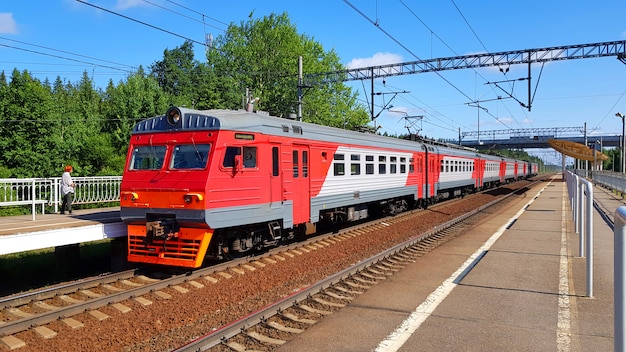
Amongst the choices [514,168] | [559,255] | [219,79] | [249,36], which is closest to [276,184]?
[559,255]

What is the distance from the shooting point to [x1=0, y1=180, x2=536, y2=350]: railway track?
602cm

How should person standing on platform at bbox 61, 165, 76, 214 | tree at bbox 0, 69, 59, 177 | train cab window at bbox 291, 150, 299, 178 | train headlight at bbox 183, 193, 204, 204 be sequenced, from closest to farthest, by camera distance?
train headlight at bbox 183, 193, 204, 204
train cab window at bbox 291, 150, 299, 178
person standing on platform at bbox 61, 165, 76, 214
tree at bbox 0, 69, 59, 177

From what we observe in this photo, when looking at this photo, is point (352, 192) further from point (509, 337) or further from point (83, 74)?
point (83, 74)

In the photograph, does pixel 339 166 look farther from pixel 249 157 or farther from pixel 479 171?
pixel 479 171

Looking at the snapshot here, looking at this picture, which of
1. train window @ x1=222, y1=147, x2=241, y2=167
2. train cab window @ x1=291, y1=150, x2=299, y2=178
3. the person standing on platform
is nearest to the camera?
train window @ x1=222, y1=147, x2=241, y2=167

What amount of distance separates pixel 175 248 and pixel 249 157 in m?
2.37

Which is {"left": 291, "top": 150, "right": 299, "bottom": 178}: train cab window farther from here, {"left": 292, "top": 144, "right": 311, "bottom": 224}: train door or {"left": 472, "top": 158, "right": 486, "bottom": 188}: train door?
{"left": 472, "top": 158, "right": 486, "bottom": 188}: train door

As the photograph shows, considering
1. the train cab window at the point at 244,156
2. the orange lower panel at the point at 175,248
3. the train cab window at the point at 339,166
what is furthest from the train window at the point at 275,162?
the train cab window at the point at 339,166

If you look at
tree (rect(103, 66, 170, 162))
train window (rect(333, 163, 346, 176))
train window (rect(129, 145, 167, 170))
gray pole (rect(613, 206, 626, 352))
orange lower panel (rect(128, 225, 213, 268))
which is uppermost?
tree (rect(103, 66, 170, 162))

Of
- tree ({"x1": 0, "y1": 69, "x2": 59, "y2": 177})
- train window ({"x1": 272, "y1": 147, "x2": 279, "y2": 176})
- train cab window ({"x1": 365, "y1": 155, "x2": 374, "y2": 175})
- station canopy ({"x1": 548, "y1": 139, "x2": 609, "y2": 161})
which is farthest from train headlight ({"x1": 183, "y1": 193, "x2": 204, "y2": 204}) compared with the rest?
station canopy ({"x1": 548, "y1": 139, "x2": 609, "y2": 161})

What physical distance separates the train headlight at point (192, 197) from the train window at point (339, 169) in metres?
5.41

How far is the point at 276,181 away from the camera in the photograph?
1037 centimetres

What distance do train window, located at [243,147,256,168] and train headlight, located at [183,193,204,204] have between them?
4.23 ft

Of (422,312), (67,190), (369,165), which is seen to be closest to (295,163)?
(369,165)
